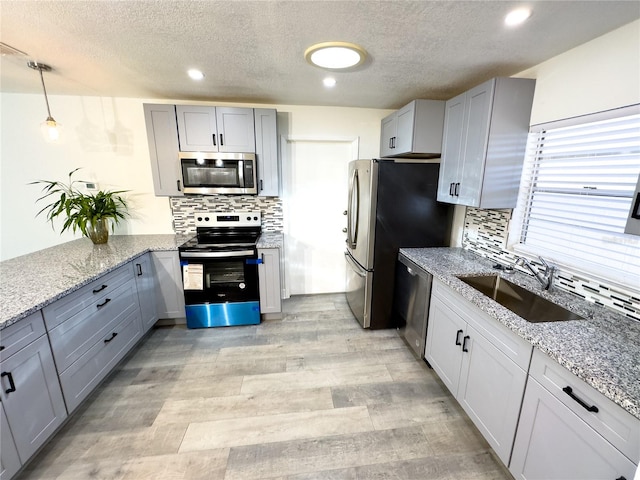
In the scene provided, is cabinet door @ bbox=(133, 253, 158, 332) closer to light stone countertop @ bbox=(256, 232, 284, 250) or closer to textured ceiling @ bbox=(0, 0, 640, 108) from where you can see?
light stone countertop @ bbox=(256, 232, 284, 250)

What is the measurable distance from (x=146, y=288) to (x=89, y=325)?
2.43ft

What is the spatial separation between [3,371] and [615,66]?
3.46m

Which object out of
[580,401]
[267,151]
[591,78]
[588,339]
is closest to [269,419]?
[580,401]

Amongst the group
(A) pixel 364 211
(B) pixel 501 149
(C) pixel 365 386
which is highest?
(B) pixel 501 149

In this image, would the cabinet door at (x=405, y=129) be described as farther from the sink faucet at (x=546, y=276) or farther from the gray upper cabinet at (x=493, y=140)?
the sink faucet at (x=546, y=276)

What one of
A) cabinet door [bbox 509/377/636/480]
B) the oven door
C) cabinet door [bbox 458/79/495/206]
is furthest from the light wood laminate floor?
cabinet door [bbox 458/79/495/206]

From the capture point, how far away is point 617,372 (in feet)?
3.04

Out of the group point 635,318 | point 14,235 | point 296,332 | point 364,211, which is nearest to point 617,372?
point 635,318

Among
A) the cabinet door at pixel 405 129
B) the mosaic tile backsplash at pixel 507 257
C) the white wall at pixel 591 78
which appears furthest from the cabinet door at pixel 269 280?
the white wall at pixel 591 78

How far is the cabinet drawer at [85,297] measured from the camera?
1.48 meters

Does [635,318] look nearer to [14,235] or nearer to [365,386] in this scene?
[365,386]

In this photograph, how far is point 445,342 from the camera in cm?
186

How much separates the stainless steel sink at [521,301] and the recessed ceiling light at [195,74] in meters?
2.60

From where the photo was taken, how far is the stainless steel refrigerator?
7.86ft
